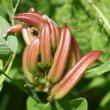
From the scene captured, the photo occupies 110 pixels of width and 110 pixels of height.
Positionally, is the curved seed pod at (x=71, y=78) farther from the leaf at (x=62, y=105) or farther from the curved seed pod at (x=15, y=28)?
the curved seed pod at (x=15, y=28)

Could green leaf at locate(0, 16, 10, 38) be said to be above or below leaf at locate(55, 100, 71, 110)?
above

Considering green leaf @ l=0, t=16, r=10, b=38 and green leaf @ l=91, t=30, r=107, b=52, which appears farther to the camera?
green leaf @ l=91, t=30, r=107, b=52

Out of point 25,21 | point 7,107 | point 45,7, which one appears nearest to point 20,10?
point 45,7

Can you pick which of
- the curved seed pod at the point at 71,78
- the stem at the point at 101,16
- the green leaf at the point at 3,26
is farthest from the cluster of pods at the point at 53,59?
the stem at the point at 101,16

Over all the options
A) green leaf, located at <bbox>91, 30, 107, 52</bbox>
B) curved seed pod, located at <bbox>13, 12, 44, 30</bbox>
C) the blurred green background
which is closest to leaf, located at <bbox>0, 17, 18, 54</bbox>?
curved seed pod, located at <bbox>13, 12, 44, 30</bbox>

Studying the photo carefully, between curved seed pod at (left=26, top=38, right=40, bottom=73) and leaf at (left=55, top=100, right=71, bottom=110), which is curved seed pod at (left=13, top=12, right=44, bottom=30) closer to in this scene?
curved seed pod at (left=26, top=38, right=40, bottom=73)

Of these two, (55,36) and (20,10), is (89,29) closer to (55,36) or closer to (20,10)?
(20,10)
